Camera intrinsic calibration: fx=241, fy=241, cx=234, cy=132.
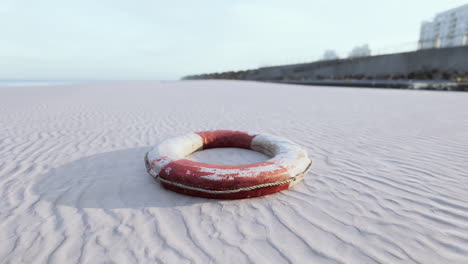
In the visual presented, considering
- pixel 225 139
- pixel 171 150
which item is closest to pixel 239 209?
pixel 171 150

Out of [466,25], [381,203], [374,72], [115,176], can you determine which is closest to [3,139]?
[115,176]

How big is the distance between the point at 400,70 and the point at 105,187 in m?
32.9

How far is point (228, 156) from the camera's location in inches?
148

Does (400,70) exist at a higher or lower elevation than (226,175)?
higher

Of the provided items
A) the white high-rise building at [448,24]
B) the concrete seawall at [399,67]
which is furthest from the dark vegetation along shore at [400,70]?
the white high-rise building at [448,24]

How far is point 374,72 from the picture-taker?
29438 mm

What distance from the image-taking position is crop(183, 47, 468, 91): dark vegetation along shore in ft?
59.1

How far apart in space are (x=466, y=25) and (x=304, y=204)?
97.1m

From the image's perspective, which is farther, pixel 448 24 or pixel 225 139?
pixel 448 24

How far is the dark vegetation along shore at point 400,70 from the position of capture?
709 inches

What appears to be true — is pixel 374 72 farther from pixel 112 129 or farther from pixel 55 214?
pixel 55 214

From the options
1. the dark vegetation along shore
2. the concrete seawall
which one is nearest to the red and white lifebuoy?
the dark vegetation along shore

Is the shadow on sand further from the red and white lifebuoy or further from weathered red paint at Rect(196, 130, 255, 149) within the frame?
→ weathered red paint at Rect(196, 130, 255, 149)

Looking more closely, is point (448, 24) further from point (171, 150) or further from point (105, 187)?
point (105, 187)
